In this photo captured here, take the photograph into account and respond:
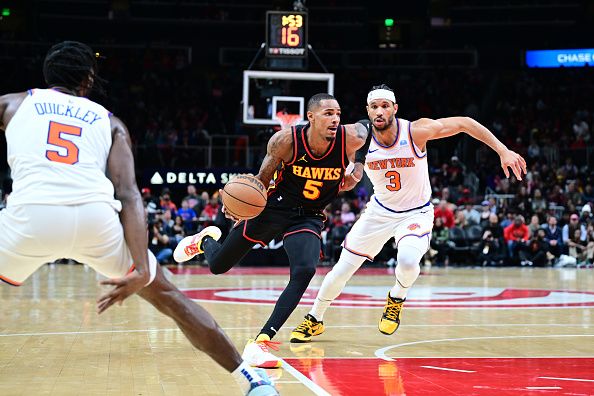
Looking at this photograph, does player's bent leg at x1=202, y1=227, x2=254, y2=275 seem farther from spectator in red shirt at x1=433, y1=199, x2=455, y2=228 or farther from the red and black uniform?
spectator in red shirt at x1=433, y1=199, x2=455, y2=228

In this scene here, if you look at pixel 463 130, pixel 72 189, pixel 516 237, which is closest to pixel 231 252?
pixel 463 130

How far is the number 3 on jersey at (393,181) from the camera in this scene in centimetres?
787

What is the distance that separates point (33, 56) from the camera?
29.6 metres

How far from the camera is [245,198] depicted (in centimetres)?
707

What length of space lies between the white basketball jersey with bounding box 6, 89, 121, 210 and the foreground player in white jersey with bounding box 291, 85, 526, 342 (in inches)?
146

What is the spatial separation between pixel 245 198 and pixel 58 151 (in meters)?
3.06

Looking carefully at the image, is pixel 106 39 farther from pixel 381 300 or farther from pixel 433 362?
pixel 433 362

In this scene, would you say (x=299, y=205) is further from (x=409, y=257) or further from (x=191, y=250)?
(x=191, y=250)

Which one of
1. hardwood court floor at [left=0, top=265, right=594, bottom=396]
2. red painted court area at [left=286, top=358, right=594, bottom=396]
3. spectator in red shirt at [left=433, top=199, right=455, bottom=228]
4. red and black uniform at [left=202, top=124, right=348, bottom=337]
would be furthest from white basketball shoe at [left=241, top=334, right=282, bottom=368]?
spectator in red shirt at [left=433, top=199, right=455, bottom=228]

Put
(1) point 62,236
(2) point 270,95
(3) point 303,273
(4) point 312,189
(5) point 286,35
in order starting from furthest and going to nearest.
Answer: (2) point 270,95 < (5) point 286,35 < (4) point 312,189 < (3) point 303,273 < (1) point 62,236

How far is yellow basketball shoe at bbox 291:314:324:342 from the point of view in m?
7.65

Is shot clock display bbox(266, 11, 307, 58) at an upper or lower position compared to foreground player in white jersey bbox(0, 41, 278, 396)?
upper

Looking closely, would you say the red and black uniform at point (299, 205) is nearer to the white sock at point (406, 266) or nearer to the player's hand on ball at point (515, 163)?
the white sock at point (406, 266)

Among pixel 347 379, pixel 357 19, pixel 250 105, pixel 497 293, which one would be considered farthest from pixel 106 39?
pixel 347 379
